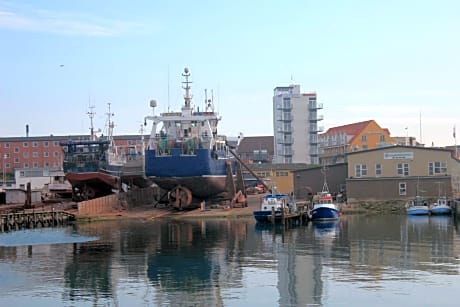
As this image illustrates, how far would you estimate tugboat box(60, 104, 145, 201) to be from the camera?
6384cm

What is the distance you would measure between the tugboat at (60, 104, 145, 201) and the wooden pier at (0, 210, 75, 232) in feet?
32.0

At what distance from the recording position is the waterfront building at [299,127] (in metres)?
118

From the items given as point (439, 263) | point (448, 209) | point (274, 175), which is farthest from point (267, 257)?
point (274, 175)

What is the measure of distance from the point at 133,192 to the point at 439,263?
3825 cm

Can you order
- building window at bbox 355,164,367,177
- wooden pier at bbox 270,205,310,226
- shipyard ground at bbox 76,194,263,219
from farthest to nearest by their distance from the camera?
building window at bbox 355,164,367,177 → shipyard ground at bbox 76,194,263,219 → wooden pier at bbox 270,205,310,226

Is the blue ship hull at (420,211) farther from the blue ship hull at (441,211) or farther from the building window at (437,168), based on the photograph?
the building window at (437,168)

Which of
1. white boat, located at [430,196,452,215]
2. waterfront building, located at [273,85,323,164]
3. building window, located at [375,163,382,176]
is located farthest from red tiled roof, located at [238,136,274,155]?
white boat, located at [430,196,452,215]

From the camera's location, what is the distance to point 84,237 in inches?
1741

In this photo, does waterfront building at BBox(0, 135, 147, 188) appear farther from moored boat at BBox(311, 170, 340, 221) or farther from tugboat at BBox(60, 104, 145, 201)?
moored boat at BBox(311, 170, 340, 221)

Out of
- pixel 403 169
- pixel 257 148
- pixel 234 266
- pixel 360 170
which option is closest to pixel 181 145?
pixel 360 170

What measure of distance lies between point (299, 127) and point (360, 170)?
56992 millimetres

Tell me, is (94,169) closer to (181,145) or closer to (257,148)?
(181,145)

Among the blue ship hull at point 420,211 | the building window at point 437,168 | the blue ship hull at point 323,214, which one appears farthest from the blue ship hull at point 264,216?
the building window at point 437,168

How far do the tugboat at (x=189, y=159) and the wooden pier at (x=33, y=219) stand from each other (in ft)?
28.9
